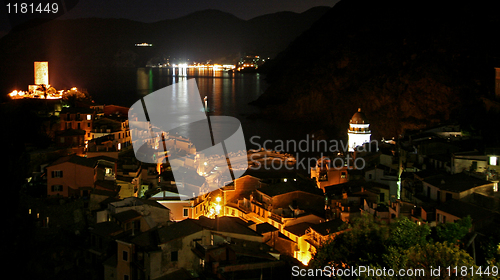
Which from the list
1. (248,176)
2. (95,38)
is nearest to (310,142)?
(248,176)

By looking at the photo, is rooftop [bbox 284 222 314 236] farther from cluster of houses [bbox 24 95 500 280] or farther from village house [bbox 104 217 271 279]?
village house [bbox 104 217 271 279]

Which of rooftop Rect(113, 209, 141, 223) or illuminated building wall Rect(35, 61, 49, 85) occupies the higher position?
illuminated building wall Rect(35, 61, 49, 85)

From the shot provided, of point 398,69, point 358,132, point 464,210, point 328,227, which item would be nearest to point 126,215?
point 328,227

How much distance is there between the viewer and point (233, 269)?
4.67m

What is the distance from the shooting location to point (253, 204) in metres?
7.62

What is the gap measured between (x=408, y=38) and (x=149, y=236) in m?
21.0

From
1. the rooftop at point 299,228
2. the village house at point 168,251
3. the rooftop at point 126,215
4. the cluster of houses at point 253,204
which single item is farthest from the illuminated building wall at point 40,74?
the village house at point 168,251

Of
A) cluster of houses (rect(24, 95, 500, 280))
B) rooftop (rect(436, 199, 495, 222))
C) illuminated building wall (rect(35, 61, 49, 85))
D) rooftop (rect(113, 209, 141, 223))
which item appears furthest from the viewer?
illuminated building wall (rect(35, 61, 49, 85))

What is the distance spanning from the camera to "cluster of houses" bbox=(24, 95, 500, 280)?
4.89 meters

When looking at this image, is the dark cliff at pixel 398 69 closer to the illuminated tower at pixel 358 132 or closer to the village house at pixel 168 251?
the illuminated tower at pixel 358 132

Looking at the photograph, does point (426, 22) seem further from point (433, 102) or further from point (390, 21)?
point (433, 102)

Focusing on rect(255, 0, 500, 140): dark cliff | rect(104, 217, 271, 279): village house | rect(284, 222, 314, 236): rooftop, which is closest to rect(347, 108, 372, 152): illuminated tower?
rect(255, 0, 500, 140): dark cliff

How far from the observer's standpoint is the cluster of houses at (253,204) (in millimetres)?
4895

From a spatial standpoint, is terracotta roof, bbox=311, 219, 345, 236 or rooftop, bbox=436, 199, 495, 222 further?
terracotta roof, bbox=311, 219, 345, 236
